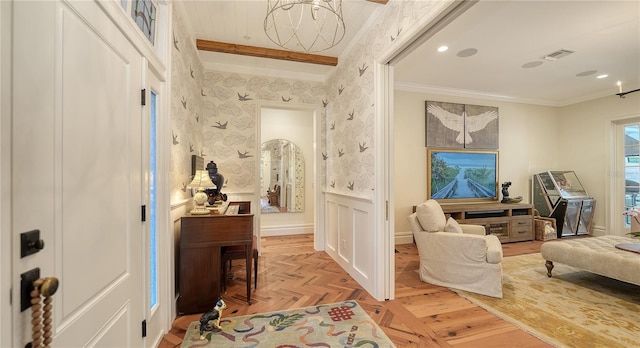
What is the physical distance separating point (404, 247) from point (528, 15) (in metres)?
3.41

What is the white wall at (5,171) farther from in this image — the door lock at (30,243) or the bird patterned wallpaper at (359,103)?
the bird patterned wallpaper at (359,103)

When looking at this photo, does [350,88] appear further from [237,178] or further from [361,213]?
[237,178]

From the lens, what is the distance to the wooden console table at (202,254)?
89.3 inches

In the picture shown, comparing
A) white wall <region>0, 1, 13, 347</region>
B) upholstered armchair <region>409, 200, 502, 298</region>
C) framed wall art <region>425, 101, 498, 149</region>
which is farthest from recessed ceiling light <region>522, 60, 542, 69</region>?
white wall <region>0, 1, 13, 347</region>

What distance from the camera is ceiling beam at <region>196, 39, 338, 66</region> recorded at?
125 inches

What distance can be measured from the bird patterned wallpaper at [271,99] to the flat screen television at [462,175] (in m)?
2.08

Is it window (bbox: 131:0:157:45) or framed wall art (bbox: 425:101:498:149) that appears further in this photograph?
framed wall art (bbox: 425:101:498:149)

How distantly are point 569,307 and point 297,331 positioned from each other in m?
2.49

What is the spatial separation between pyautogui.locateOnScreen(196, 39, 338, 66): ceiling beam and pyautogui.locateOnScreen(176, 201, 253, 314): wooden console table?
7.01 ft

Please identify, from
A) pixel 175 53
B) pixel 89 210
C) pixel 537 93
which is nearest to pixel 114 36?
pixel 89 210

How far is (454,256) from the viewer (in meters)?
2.77

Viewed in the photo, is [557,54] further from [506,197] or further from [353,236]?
[353,236]

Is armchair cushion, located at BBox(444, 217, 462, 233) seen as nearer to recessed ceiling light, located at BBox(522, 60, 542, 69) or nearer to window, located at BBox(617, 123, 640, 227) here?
recessed ceiling light, located at BBox(522, 60, 542, 69)

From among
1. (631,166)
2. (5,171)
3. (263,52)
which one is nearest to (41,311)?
(5,171)
